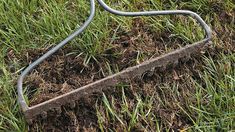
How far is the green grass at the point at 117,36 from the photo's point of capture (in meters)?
1.66

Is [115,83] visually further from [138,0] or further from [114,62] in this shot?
[138,0]

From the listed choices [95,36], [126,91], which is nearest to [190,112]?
[126,91]

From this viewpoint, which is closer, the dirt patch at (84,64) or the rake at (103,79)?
the rake at (103,79)

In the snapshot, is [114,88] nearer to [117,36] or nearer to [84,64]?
[84,64]

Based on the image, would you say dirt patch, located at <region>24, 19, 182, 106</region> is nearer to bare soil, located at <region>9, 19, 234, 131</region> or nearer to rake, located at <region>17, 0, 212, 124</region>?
bare soil, located at <region>9, 19, 234, 131</region>

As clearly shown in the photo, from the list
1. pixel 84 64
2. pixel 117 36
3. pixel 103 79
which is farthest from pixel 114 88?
pixel 117 36

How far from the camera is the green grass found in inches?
65.5

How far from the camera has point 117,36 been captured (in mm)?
1944

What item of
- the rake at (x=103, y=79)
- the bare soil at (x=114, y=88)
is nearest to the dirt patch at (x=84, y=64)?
the bare soil at (x=114, y=88)

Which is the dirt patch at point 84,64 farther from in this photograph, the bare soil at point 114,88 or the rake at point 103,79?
the rake at point 103,79

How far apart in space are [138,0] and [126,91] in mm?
516

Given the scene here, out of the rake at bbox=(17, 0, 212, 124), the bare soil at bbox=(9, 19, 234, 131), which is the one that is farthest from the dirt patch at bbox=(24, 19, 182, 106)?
the rake at bbox=(17, 0, 212, 124)

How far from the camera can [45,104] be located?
5.16ft

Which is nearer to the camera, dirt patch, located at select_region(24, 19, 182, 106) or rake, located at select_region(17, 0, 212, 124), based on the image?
rake, located at select_region(17, 0, 212, 124)
